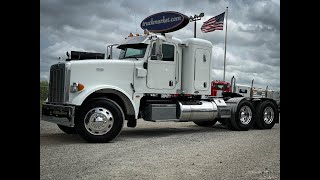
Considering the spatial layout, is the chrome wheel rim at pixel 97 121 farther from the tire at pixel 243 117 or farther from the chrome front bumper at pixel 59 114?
the tire at pixel 243 117

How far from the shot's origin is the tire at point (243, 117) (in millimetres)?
12516

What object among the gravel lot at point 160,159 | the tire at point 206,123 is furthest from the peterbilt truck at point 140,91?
the tire at point 206,123

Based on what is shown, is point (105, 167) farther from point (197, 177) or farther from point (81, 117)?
point (81, 117)

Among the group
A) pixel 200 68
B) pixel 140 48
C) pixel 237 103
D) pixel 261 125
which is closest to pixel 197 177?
pixel 140 48

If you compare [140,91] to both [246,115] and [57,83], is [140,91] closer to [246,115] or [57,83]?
[57,83]

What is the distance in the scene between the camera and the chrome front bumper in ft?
28.3

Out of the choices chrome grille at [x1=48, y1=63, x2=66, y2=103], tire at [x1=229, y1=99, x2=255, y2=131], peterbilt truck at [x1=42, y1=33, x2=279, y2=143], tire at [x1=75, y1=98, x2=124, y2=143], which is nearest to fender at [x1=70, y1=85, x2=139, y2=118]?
peterbilt truck at [x1=42, y1=33, x2=279, y2=143]

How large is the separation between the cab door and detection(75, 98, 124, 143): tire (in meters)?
1.74

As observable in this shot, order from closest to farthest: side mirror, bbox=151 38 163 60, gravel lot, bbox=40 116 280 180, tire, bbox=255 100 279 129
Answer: gravel lot, bbox=40 116 280 180
side mirror, bbox=151 38 163 60
tire, bbox=255 100 279 129

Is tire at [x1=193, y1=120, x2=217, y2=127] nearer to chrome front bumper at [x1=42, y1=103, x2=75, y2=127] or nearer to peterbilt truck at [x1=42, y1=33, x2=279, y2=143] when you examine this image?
peterbilt truck at [x1=42, y1=33, x2=279, y2=143]

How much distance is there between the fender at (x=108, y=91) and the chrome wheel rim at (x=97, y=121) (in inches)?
16.1

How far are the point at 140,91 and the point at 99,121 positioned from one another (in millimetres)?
1794

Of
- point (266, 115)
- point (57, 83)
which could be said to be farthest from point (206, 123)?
point (57, 83)
